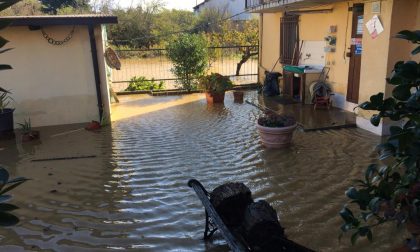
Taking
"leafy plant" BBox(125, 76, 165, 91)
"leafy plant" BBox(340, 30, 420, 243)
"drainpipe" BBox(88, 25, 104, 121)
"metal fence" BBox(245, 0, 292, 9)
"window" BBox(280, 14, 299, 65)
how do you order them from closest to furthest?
1. "leafy plant" BBox(340, 30, 420, 243)
2. "drainpipe" BBox(88, 25, 104, 121)
3. "metal fence" BBox(245, 0, 292, 9)
4. "window" BBox(280, 14, 299, 65)
5. "leafy plant" BBox(125, 76, 165, 91)

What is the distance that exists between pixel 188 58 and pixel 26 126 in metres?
6.07

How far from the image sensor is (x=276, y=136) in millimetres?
6570

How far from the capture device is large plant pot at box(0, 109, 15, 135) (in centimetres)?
794

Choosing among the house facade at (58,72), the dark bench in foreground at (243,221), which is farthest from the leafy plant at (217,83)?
the dark bench in foreground at (243,221)

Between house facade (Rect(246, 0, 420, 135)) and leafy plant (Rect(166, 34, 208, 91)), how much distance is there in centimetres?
211

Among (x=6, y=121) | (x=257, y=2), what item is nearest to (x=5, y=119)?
(x=6, y=121)

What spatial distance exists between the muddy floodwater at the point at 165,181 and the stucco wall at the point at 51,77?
2.07 ft

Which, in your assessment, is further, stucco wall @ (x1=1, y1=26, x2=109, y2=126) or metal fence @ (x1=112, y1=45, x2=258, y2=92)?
Answer: metal fence @ (x1=112, y1=45, x2=258, y2=92)

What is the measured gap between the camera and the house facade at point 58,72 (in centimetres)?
859

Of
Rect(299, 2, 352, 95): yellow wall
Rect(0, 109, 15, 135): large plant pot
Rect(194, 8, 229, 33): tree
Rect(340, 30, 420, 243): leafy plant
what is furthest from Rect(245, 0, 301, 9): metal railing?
Rect(194, 8, 229, 33): tree

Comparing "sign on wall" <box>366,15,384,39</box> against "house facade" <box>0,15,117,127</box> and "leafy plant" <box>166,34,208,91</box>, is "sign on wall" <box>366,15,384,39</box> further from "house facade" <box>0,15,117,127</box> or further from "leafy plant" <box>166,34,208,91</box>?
"leafy plant" <box>166,34,208,91</box>

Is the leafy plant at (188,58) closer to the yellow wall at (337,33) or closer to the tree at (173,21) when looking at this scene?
the yellow wall at (337,33)

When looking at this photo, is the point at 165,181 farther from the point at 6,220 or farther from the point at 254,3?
the point at 254,3

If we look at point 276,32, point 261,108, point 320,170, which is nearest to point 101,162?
point 320,170
